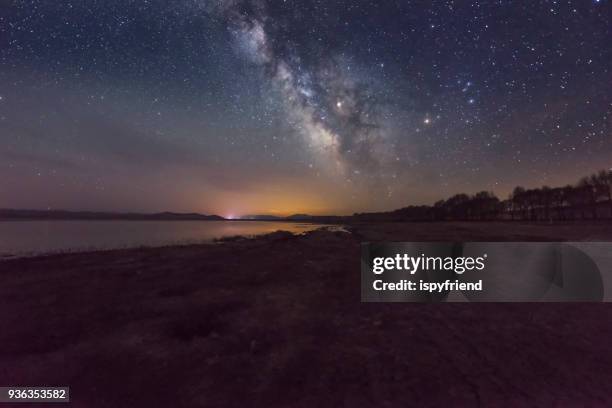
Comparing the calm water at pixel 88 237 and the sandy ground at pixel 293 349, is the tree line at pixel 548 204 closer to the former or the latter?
the calm water at pixel 88 237

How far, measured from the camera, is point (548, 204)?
93000 millimetres

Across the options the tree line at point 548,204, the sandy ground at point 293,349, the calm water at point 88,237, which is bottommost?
the calm water at point 88,237

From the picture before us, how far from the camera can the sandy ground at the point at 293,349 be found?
520 centimetres

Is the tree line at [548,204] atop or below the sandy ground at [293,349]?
atop

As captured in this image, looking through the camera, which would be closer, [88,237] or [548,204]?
[88,237]

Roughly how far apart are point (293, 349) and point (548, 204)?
120 meters

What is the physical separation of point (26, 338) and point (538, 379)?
12897 mm

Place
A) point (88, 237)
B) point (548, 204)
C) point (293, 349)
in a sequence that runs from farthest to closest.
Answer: point (548, 204) < point (88, 237) < point (293, 349)

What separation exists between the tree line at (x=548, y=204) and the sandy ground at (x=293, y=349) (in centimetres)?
9618

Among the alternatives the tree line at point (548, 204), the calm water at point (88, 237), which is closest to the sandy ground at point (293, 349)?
the calm water at point (88, 237)

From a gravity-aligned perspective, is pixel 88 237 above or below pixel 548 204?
below

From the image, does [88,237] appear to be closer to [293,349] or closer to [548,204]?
[293,349]

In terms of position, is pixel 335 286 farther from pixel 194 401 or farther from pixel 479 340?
pixel 194 401

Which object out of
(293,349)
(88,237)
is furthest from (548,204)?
(88,237)
